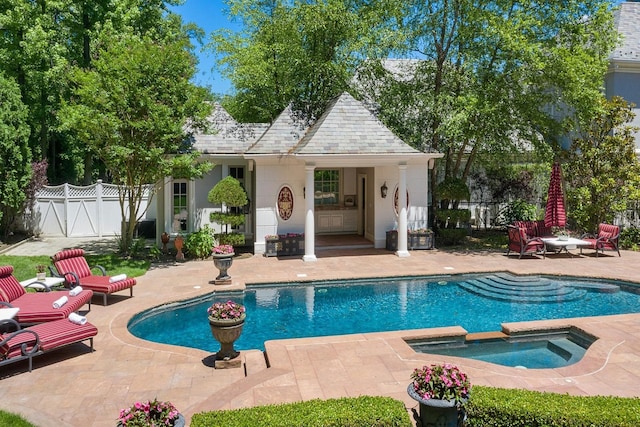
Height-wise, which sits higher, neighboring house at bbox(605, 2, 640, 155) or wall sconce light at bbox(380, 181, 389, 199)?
neighboring house at bbox(605, 2, 640, 155)

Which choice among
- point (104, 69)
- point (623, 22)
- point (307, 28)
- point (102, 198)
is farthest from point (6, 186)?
point (623, 22)

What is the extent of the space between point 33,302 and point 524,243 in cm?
1464

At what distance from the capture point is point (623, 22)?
24047 millimetres

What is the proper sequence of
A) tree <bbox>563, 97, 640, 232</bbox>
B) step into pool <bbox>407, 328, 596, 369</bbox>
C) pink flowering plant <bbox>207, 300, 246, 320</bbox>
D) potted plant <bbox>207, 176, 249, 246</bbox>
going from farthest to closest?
1. tree <bbox>563, 97, 640, 232</bbox>
2. potted plant <bbox>207, 176, 249, 246</bbox>
3. step into pool <bbox>407, 328, 596, 369</bbox>
4. pink flowering plant <bbox>207, 300, 246, 320</bbox>

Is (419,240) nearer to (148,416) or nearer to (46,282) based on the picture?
(46,282)

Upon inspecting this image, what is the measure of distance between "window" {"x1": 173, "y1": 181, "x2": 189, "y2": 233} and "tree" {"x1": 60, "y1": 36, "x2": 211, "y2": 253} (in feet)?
7.36

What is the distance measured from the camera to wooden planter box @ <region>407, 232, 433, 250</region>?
61.9 ft

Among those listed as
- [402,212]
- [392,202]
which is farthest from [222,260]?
[392,202]

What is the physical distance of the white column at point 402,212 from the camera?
Answer: 17656 millimetres

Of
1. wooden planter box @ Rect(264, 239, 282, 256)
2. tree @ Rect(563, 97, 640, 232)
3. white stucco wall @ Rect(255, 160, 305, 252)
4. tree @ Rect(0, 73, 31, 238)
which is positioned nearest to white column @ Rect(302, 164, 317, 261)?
wooden planter box @ Rect(264, 239, 282, 256)

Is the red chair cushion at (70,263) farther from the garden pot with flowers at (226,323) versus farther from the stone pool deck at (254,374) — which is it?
the garden pot with flowers at (226,323)

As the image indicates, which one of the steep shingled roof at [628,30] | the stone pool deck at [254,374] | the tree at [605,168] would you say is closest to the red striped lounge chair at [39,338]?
the stone pool deck at [254,374]

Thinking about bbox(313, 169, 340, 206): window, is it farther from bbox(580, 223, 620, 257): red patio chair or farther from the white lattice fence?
bbox(580, 223, 620, 257): red patio chair

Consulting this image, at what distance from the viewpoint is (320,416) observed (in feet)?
16.9
